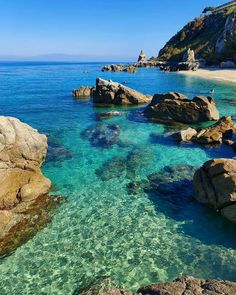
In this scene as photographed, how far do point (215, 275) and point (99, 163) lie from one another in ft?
52.2

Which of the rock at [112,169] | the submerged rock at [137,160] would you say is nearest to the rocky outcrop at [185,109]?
the submerged rock at [137,160]

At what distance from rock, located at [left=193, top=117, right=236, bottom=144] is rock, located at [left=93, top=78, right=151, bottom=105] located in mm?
23378

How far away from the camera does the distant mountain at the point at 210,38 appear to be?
131962mm

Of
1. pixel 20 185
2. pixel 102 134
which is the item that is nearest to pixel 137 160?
pixel 102 134

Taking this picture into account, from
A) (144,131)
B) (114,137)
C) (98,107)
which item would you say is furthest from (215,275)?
(98,107)

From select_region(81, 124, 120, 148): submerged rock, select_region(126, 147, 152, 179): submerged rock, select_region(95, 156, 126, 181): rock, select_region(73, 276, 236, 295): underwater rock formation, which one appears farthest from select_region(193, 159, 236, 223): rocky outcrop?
select_region(81, 124, 120, 148): submerged rock

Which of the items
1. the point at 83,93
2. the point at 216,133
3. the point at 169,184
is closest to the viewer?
the point at 169,184

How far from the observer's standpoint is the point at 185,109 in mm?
43719

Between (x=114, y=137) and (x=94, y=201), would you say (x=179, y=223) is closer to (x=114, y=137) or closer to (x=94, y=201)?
(x=94, y=201)

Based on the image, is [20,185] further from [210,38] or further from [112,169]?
[210,38]

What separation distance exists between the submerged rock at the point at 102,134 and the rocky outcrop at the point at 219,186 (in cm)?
1340

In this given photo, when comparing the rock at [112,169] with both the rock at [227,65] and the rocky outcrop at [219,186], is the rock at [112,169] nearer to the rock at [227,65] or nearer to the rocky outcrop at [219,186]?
the rocky outcrop at [219,186]

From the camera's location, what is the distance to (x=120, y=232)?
1883cm

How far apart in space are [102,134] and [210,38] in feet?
482
